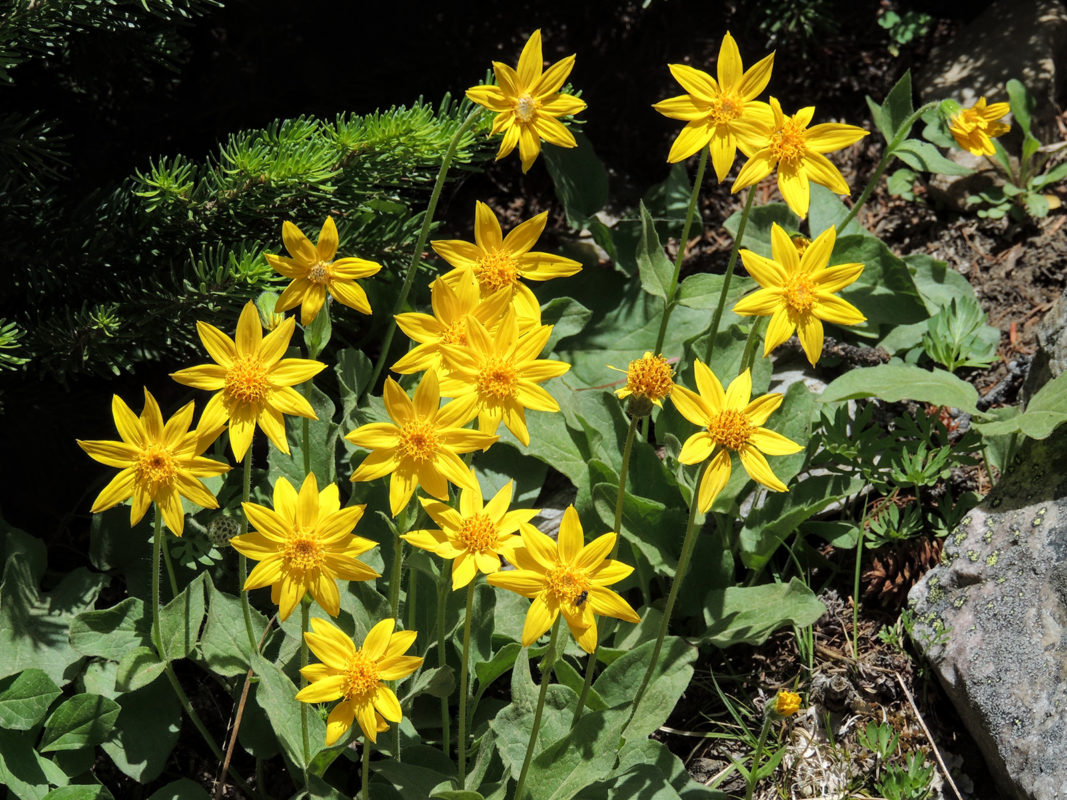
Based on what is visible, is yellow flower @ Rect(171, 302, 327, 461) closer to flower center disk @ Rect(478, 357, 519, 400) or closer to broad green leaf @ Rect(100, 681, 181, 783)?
flower center disk @ Rect(478, 357, 519, 400)

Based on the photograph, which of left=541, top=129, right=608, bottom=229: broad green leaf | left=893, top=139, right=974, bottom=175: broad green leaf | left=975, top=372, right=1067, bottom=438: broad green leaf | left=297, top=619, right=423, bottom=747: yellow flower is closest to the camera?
left=297, top=619, right=423, bottom=747: yellow flower

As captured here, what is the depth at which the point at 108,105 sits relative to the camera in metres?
2.88

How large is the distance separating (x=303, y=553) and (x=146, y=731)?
838 millimetres

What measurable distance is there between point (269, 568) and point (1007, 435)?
6.19 ft

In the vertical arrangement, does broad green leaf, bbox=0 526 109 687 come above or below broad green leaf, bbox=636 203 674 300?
below

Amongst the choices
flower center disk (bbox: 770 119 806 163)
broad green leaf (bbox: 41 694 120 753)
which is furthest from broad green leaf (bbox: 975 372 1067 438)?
broad green leaf (bbox: 41 694 120 753)

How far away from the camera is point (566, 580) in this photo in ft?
6.20

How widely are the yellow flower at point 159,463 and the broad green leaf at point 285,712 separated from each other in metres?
Result: 0.41

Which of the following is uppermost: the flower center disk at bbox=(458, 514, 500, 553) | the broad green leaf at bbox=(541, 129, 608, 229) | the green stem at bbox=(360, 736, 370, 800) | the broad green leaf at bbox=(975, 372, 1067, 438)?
the broad green leaf at bbox=(541, 129, 608, 229)

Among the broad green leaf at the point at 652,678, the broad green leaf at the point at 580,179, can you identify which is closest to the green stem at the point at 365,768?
the broad green leaf at the point at 652,678

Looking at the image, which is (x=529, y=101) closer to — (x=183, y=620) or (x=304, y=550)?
(x=304, y=550)

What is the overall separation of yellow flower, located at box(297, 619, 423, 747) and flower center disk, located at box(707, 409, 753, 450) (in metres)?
0.68

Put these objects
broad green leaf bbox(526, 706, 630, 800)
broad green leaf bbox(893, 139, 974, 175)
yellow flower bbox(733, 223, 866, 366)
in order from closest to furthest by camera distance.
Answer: broad green leaf bbox(526, 706, 630, 800), yellow flower bbox(733, 223, 866, 366), broad green leaf bbox(893, 139, 974, 175)

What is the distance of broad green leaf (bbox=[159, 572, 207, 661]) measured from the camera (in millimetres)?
2322
